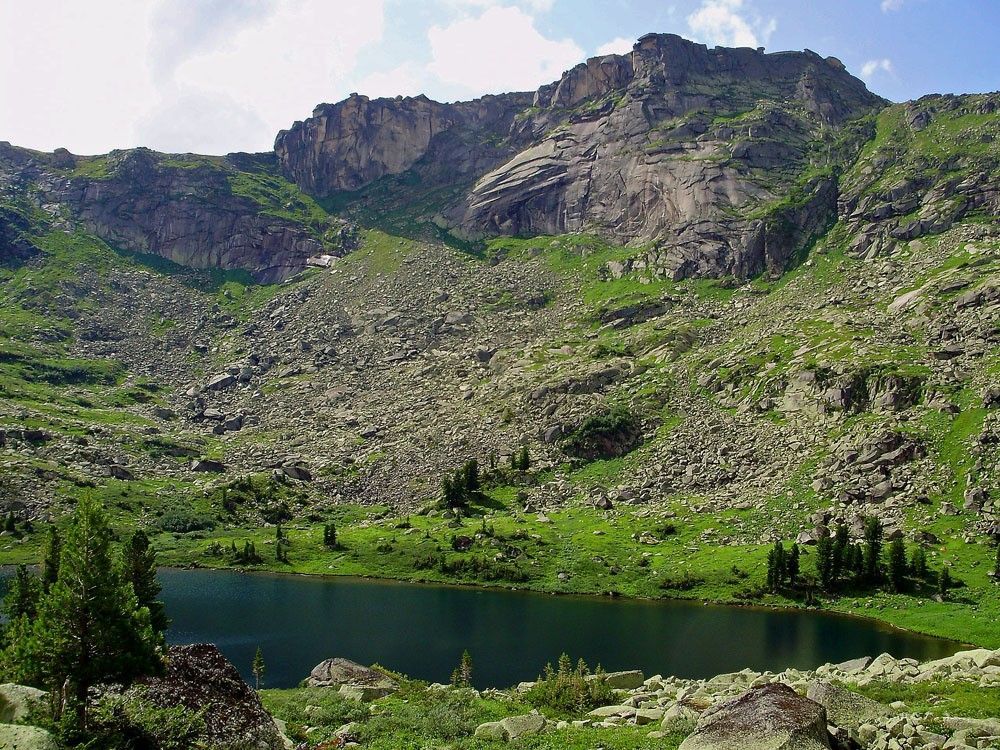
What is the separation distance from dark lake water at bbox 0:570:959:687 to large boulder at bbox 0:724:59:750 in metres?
41.7

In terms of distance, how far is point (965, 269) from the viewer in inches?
5866

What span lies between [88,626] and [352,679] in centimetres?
2662

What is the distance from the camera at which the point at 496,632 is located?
75.8 m

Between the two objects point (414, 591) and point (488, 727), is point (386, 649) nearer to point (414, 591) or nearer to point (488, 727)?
point (414, 591)

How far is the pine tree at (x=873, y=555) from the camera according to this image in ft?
292

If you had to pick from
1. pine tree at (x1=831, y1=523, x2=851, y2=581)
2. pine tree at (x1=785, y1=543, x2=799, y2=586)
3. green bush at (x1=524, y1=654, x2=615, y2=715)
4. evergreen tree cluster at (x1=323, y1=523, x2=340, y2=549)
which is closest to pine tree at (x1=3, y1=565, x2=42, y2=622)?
green bush at (x1=524, y1=654, x2=615, y2=715)

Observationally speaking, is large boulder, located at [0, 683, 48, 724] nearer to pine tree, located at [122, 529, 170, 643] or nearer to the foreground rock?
the foreground rock

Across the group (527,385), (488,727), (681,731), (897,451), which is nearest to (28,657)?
(488,727)

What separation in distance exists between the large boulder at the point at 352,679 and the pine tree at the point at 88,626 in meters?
19.1

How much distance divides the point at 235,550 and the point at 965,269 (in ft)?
507

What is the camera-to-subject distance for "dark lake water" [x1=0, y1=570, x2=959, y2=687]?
6444 cm

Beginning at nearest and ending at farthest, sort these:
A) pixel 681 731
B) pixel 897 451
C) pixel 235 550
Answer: pixel 681 731 < pixel 897 451 < pixel 235 550

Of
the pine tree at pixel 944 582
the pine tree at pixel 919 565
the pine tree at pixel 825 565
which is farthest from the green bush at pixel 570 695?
the pine tree at pixel 919 565

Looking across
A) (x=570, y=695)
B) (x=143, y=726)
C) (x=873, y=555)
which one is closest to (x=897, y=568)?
(x=873, y=555)
